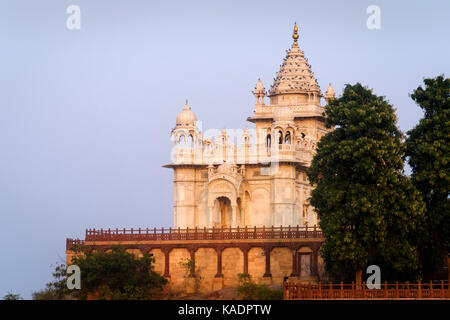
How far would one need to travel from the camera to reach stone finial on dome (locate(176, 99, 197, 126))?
9131cm

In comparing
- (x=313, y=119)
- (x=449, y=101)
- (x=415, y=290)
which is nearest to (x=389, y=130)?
(x=449, y=101)

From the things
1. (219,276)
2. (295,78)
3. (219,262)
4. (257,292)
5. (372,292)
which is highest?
(295,78)

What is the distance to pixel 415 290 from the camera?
2717 inches

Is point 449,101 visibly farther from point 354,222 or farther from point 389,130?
point 354,222

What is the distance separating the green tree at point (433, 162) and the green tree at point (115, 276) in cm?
1713

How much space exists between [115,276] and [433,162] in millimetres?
20659

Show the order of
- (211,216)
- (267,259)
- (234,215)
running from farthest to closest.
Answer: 1. (234,215)
2. (211,216)
3. (267,259)

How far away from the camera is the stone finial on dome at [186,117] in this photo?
9131 cm

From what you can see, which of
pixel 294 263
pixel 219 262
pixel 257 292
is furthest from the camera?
pixel 219 262

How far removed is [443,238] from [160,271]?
20.5 metres

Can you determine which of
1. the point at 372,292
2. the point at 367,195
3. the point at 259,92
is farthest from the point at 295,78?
the point at 372,292

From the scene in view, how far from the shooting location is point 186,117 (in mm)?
91500

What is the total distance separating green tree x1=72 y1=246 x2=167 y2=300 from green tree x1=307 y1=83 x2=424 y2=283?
514 inches

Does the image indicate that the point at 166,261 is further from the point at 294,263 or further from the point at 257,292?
the point at 257,292
